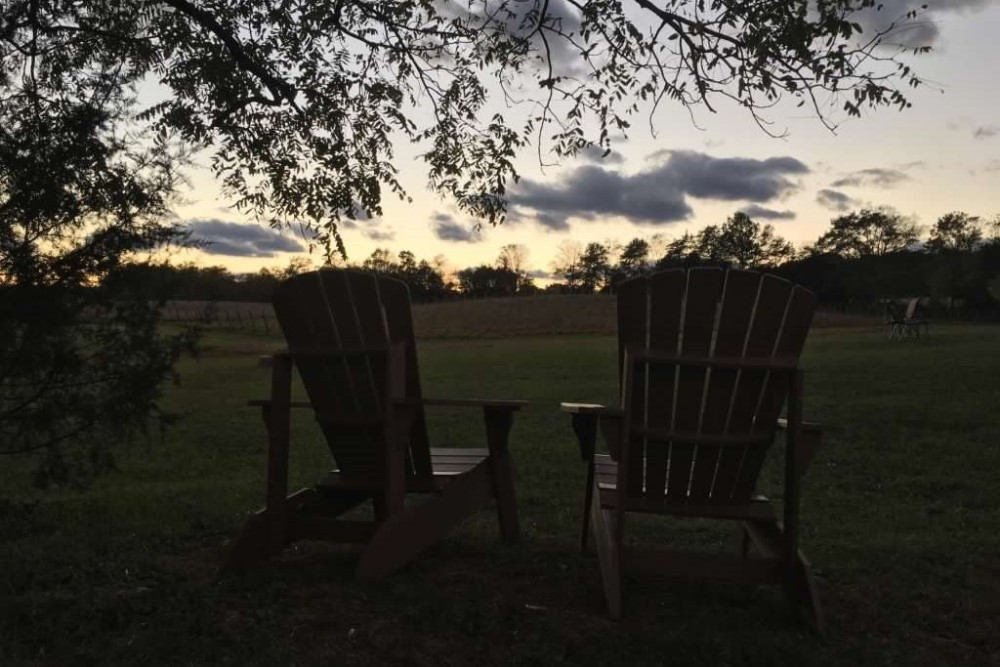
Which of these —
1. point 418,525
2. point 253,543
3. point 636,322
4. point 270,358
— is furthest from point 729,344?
point 253,543

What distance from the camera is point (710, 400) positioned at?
3529 millimetres

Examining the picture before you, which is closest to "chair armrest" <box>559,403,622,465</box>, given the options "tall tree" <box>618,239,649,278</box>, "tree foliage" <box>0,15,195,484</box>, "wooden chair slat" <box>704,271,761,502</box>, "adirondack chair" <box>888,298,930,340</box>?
"wooden chair slat" <box>704,271,761,502</box>

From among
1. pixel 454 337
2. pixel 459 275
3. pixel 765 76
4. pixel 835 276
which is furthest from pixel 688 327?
pixel 459 275

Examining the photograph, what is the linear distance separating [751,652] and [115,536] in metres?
3.65

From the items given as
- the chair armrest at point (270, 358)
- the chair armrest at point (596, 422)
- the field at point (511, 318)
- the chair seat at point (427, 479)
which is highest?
the chair armrest at point (270, 358)

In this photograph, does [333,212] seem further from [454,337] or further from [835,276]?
[835,276]

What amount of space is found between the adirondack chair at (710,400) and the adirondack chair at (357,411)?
0.85 meters

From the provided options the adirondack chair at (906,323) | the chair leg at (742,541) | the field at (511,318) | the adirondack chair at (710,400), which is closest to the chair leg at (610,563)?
the adirondack chair at (710,400)

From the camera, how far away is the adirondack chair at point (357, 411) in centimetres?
382

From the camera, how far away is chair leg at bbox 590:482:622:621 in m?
3.35

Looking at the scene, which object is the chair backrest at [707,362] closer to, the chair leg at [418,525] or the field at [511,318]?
the chair leg at [418,525]

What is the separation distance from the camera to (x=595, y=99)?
668 cm

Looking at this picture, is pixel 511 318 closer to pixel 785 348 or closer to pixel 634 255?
pixel 634 255

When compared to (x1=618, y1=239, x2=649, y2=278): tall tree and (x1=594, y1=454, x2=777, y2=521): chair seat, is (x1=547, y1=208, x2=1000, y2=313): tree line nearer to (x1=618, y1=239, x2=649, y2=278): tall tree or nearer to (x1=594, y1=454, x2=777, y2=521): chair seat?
(x1=618, y1=239, x2=649, y2=278): tall tree
